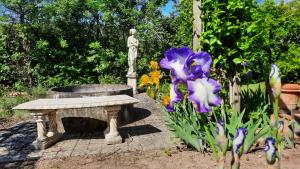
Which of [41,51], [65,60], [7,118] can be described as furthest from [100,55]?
[7,118]

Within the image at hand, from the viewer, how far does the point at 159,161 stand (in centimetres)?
450

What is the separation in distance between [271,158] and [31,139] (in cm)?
551

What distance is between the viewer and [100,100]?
219 inches

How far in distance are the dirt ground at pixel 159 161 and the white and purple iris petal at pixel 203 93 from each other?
2.86 metres

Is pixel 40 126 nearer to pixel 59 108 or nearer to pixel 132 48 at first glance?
pixel 59 108

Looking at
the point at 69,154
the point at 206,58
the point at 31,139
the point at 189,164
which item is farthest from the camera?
the point at 31,139

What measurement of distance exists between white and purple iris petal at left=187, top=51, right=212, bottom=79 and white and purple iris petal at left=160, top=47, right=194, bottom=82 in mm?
25

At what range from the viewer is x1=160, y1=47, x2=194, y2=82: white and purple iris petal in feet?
4.76

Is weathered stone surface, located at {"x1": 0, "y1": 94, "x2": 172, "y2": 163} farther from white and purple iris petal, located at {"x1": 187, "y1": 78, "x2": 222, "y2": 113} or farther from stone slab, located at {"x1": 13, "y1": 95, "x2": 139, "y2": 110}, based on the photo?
white and purple iris petal, located at {"x1": 187, "y1": 78, "x2": 222, "y2": 113}

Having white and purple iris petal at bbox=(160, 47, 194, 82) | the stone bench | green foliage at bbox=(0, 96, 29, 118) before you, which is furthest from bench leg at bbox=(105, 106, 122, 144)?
green foliage at bbox=(0, 96, 29, 118)

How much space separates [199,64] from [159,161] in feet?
10.6

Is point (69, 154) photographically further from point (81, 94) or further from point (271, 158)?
point (271, 158)

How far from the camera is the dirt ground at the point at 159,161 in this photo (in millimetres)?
4223

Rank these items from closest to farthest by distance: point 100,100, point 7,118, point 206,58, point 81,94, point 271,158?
1. point 271,158
2. point 206,58
3. point 100,100
4. point 81,94
5. point 7,118
